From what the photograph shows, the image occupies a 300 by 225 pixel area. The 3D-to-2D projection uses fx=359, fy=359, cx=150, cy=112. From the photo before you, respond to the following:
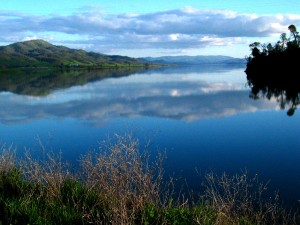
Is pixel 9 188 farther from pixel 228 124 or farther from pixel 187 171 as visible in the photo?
pixel 228 124

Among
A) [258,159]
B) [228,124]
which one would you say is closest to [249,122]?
[228,124]

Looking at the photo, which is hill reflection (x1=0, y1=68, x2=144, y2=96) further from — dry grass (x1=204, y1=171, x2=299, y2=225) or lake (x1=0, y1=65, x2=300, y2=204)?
dry grass (x1=204, y1=171, x2=299, y2=225)

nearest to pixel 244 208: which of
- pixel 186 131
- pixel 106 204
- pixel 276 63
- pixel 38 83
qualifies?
pixel 106 204

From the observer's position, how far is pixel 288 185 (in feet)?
55.6

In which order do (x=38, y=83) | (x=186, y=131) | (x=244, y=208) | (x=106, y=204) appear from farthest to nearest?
(x=38, y=83) → (x=186, y=131) → (x=244, y=208) → (x=106, y=204)

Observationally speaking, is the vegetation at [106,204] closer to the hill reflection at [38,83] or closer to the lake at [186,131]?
the lake at [186,131]

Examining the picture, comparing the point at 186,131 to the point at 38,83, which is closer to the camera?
the point at 186,131

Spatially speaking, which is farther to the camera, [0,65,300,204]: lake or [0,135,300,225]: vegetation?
[0,65,300,204]: lake

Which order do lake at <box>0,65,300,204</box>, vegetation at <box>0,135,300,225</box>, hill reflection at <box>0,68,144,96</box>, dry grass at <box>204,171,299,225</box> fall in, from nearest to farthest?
vegetation at <box>0,135,300,225</box>, dry grass at <box>204,171,299,225</box>, lake at <box>0,65,300,204</box>, hill reflection at <box>0,68,144,96</box>

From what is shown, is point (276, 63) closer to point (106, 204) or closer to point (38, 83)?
point (38, 83)

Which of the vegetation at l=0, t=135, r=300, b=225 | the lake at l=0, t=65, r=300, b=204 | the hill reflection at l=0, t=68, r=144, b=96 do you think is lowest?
the lake at l=0, t=65, r=300, b=204

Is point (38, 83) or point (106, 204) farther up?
point (38, 83)

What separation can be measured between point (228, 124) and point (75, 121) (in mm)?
14928

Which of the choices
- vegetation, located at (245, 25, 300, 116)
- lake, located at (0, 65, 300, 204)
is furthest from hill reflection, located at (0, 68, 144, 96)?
vegetation, located at (245, 25, 300, 116)
